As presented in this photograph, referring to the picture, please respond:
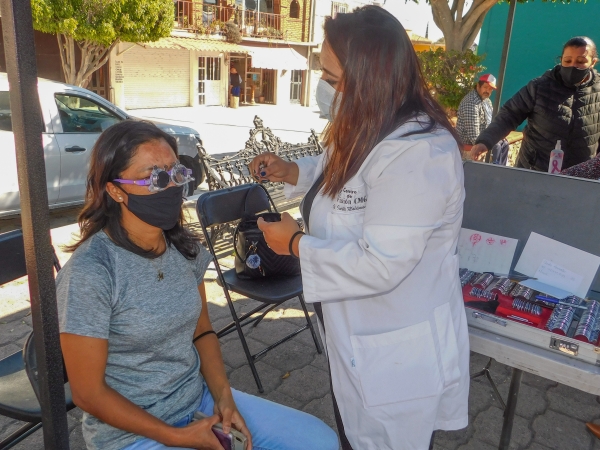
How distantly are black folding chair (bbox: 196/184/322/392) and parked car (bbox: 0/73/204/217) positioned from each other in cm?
213

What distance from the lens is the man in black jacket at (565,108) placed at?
385 centimetres

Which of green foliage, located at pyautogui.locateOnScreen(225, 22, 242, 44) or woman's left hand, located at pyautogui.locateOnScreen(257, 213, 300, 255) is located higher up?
green foliage, located at pyautogui.locateOnScreen(225, 22, 242, 44)

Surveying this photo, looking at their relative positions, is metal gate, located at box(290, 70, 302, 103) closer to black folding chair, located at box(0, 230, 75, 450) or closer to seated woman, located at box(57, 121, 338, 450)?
black folding chair, located at box(0, 230, 75, 450)

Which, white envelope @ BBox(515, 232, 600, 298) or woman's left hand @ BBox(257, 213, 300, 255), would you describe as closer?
woman's left hand @ BBox(257, 213, 300, 255)

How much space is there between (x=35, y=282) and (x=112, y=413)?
766 millimetres

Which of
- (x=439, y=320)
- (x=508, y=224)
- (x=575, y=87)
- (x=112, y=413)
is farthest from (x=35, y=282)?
(x=575, y=87)

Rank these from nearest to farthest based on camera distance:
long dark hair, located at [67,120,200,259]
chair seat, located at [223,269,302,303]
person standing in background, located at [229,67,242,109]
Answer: long dark hair, located at [67,120,200,259] → chair seat, located at [223,269,302,303] → person standing in background, located at [229,67,242,109]

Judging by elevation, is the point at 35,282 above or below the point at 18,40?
below

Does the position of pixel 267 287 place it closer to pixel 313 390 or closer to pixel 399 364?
pixel 313 390

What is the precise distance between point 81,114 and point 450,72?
224 inches

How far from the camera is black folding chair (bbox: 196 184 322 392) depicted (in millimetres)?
3000

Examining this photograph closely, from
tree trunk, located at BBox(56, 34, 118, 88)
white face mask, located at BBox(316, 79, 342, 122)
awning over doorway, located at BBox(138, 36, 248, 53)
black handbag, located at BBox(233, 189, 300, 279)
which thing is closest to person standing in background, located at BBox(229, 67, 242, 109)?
awning over doorway, located at BBox(138, 36, 248, 53)

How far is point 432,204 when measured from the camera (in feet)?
4.65

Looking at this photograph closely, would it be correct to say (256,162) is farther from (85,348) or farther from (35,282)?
(35,282)
